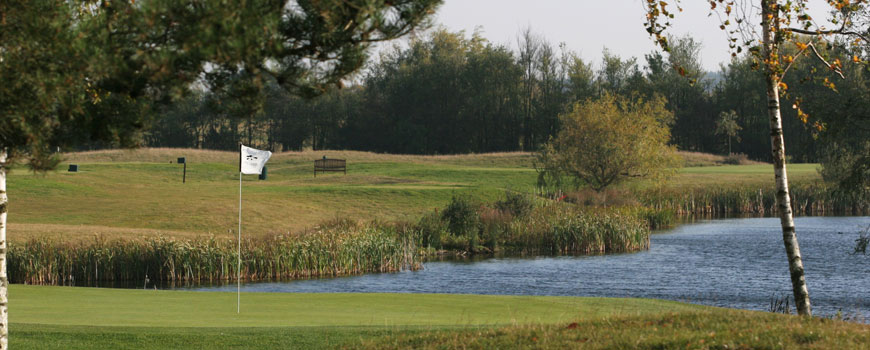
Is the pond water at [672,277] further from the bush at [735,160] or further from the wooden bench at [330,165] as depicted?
the bush at [735,160]

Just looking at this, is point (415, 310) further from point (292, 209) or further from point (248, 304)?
point (292, 209)

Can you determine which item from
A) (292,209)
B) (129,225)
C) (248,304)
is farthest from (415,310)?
(292,209)

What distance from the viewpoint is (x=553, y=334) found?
386 inches

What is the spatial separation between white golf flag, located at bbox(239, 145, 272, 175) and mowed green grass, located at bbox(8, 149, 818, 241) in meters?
2.79

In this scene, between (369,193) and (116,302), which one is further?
(369,193)


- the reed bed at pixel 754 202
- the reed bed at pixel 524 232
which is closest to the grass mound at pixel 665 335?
the reed bed at pixel 524 232

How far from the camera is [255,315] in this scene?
1342 cm

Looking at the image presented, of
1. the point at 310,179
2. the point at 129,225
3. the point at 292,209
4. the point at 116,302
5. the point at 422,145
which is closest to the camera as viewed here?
the point at 116,302

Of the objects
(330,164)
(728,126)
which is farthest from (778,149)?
(728,126)

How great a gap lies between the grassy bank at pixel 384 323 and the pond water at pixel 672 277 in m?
6.03

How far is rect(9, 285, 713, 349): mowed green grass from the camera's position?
10.9 meters

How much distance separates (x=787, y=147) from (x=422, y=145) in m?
36.3

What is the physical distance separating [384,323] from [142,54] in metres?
6.73

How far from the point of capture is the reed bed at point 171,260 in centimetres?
2269
